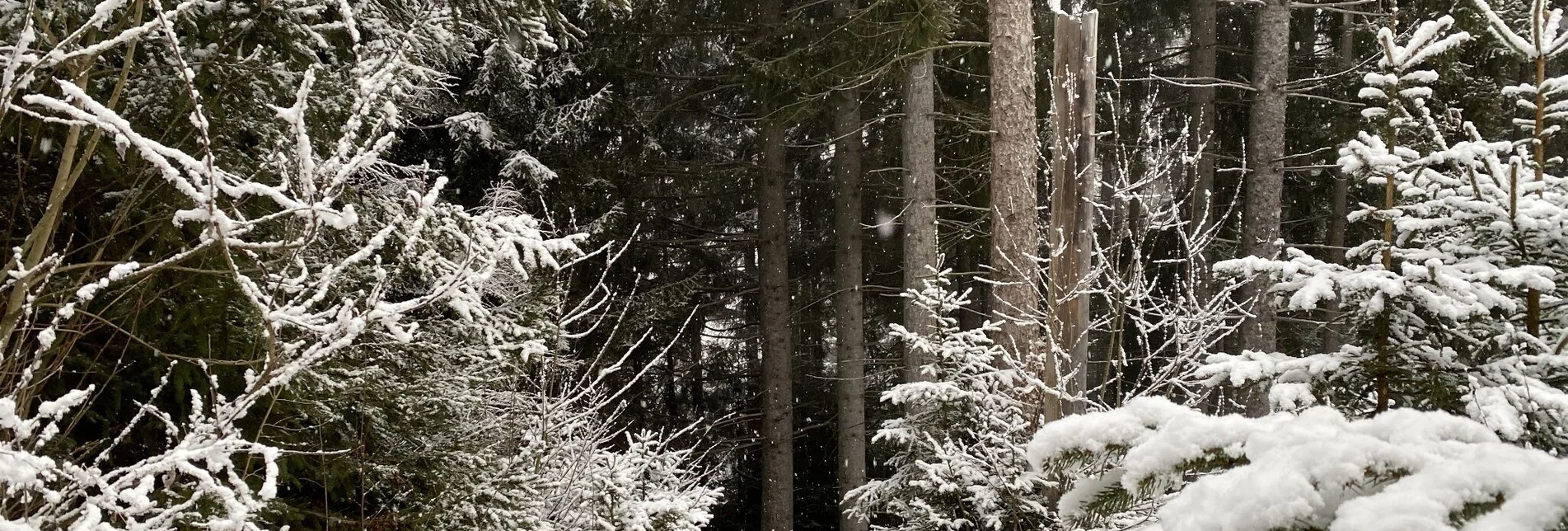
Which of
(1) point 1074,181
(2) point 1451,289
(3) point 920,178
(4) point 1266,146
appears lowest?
(2) point 1451,289

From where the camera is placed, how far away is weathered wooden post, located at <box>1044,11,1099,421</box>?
481 cm

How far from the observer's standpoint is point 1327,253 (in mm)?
13977

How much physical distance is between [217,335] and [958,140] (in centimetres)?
896

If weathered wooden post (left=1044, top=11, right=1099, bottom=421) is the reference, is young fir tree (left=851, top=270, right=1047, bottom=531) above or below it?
below

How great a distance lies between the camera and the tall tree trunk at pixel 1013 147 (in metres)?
6.08

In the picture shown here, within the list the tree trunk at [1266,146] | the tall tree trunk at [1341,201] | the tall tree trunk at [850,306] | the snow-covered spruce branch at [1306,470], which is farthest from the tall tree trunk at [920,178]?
the snow-covered spruce branch at [1306,470]

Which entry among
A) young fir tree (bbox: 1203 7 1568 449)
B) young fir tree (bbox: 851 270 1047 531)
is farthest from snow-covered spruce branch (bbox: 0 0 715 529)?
young fir tree (bbox: 1203 7 1568 449)

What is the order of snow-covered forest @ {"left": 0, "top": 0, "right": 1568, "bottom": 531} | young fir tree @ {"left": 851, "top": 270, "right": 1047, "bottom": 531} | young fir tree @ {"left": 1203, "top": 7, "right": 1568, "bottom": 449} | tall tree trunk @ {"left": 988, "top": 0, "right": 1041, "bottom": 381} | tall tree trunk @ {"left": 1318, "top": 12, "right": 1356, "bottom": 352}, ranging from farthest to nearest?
tall tree trunk @ {"left": 1318, "top": 12, "right": 1356, "bottom": 352} < tall tree trunk @ {"left": 988, "top": 0, "right": 1041, "bottom": 381} < young fir tree @ {"left": 851, "top": 270, "right": 1047, "bottom": 531} < young fir tree @ {"left": 1203, "top": 7, "right": 1568, "bottom": 449} < snow-covered forest @ {"left": 0, "top": 0, "right": 1568, "bottom": 531}

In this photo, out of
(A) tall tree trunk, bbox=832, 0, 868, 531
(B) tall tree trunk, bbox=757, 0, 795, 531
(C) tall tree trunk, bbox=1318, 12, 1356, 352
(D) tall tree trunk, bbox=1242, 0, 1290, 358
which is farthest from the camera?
(C) tall tree trunk, bbox=1318, 12, 1356, 352

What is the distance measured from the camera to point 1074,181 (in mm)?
4883

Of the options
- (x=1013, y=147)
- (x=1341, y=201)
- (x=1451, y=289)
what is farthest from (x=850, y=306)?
(x=1451, y=289)

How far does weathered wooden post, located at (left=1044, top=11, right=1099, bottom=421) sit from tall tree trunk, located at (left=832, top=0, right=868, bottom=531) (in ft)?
20.4

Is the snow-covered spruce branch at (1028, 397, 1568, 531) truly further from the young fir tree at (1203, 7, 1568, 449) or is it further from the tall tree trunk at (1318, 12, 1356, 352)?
the tall tree trunk at (1318, 12, 1356, 352)

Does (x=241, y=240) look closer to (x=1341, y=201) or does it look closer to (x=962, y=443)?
(x=962, y=443)
